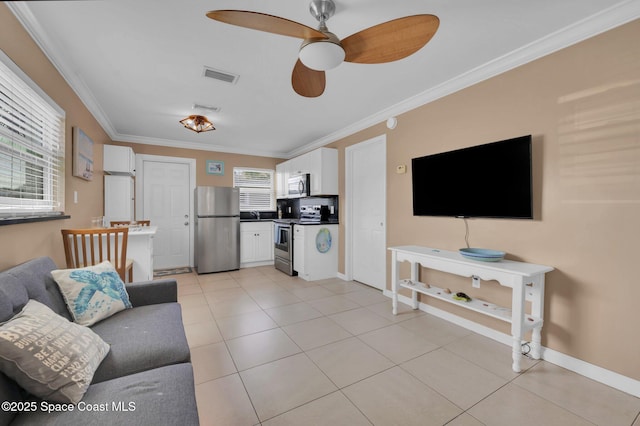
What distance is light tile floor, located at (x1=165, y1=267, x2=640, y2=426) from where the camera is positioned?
1557mm

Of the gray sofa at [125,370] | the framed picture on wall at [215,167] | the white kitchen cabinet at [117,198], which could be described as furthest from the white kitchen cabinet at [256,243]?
the gray sofa at [125,370]

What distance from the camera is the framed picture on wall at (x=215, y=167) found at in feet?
17.4

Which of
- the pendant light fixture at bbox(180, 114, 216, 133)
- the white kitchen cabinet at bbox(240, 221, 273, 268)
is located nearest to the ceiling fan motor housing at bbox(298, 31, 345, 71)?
the pendant light fixture at bbox(180, 114, 216, 133)

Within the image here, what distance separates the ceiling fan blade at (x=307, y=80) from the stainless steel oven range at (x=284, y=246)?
281 cm

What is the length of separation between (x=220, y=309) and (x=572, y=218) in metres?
3.30

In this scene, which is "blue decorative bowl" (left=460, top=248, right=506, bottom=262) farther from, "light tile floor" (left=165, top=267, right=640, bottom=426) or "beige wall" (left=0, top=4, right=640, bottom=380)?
"light tile floor" (left=165, top=267, right=640, bottom=426)

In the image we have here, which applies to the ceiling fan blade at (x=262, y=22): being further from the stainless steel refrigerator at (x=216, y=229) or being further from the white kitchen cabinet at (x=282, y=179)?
the white kitchen cabinet at (x=282, y=179)

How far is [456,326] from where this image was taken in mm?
2654

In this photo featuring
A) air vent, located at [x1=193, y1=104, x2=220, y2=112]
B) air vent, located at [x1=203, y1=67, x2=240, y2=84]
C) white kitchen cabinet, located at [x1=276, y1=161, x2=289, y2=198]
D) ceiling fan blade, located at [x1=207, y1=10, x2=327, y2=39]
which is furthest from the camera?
white kitchen cabinet, located at [x1=276, y1=161, x2=289, y2=198]

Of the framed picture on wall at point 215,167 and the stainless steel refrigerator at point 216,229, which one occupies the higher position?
the framed picture on wall at point 215,167

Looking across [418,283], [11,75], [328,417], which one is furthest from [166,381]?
[418,283]

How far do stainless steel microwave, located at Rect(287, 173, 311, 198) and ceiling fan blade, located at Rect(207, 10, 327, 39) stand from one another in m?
3.14

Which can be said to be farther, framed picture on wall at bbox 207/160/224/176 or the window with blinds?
the window with blinds

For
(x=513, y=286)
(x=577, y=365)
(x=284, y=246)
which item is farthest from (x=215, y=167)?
(x=577, y=365)
